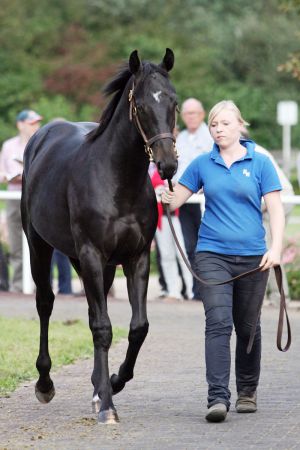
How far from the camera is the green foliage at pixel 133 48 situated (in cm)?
5753

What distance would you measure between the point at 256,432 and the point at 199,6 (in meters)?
65.7

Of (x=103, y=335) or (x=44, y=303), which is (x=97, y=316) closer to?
(x=103, y=335)

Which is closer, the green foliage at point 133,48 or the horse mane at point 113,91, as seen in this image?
the horse mane at point 113,91

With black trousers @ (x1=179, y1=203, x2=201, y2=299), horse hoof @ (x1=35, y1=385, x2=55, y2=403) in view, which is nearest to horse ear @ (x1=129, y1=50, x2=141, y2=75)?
horse hoof @ (x1=35, y1=385, x2=55, y2=403)

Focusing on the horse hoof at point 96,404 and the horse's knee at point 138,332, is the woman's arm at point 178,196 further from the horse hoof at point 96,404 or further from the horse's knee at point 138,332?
the horse hoof at point 96,404

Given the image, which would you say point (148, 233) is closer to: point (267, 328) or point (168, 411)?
point (168, 411)

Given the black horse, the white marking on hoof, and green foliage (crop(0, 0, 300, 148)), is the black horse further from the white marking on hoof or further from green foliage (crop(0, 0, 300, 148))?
green foliage (crop(0, 0, 300, 148))

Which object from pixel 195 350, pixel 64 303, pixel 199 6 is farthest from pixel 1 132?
pixel 195 350

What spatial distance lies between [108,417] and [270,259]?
1338mm

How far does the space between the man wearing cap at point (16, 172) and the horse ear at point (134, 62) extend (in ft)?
22.1

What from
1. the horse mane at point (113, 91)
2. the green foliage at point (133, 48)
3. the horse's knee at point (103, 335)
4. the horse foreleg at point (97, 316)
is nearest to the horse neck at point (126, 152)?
the horse mane at point (113, 91)

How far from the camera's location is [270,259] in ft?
23.3

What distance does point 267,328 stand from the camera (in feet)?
37.7

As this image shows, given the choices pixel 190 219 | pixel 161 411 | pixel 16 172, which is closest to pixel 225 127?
pixel 161 411
